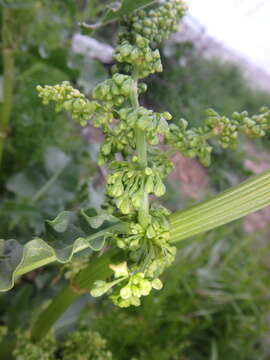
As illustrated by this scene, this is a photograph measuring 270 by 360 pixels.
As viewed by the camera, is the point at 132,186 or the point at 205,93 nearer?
the point at 132,186

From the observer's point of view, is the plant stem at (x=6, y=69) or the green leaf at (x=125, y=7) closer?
the green leaf at (x=125, y=7)

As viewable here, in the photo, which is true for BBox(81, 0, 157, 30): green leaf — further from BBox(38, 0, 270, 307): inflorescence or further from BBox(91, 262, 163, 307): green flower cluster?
BBox(91, 262, 163, 307): green flower cluster

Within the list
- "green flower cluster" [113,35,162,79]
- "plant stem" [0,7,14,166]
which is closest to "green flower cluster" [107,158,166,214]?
"green flower cluster" [113,35,162,79]

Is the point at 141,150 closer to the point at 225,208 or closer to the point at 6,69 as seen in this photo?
the point at 225,208

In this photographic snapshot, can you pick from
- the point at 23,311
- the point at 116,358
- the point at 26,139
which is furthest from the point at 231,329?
the point at 26,139

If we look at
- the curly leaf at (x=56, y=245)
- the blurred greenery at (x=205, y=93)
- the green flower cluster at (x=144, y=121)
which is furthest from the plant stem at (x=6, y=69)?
the green flower cluster at (x=144, y=121)

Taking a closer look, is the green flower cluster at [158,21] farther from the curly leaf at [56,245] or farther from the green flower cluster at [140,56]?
the curly leaf at [56,245]

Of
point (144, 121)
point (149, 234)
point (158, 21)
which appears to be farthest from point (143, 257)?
point (158, 21)
